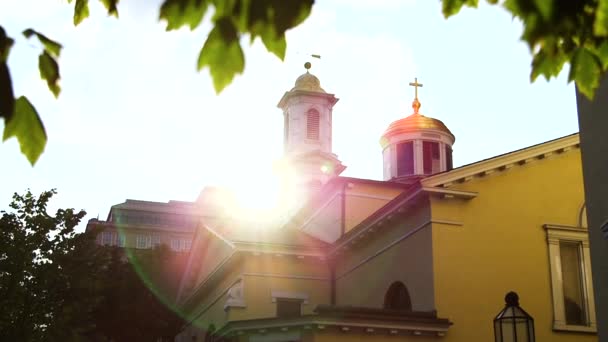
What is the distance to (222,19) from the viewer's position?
10.9 feet

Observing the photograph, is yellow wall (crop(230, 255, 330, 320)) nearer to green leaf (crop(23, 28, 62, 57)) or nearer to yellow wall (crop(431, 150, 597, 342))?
yellow wall (crop(431, 150, 597, 342))

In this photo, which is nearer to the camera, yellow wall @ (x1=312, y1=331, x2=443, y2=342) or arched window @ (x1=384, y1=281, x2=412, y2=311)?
yellow wall @ (x1=312, y1=331, x2=443, y2=342)

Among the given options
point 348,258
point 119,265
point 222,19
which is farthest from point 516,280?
point 119,265

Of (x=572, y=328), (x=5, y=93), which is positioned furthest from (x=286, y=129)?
(x=5, y=93)

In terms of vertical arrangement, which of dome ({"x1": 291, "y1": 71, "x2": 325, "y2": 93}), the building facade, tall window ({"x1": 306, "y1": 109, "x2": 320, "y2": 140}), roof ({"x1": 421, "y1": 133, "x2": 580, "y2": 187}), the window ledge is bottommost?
the window ledge

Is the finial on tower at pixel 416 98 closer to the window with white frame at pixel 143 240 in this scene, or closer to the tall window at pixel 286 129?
the tall window at pixel 286 129

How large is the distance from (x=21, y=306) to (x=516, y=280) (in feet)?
43.4

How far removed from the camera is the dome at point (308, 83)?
130 ft

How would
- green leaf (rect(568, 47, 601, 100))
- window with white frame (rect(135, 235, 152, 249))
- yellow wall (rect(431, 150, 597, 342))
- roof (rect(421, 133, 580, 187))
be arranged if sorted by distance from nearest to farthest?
green leaf (rect(568, 47, 601, 100))
yellow wall (rect(431, 150, 597, 342))
roof (rect(421, 133, 580, 187))
window with white frame (rect(135, 235, 152, 249))

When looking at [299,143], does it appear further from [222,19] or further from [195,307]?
[222,19]

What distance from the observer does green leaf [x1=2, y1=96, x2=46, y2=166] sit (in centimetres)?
343

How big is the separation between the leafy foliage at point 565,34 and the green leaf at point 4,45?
73.4 inches

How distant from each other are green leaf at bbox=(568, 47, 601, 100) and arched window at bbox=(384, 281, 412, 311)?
55.6ft

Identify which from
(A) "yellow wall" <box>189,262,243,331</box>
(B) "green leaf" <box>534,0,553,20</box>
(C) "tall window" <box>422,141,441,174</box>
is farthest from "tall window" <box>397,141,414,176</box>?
(B) "green leaf" <box>534,0,553,20</box>
